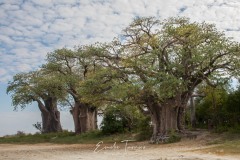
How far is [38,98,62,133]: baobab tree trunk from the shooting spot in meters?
41.2

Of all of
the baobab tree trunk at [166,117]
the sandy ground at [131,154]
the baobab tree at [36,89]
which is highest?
the baobab tree at [36,89]

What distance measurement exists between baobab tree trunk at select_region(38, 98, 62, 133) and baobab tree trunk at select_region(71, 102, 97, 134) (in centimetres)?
532

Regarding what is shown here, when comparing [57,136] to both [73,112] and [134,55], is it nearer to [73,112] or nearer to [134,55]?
[73,112]

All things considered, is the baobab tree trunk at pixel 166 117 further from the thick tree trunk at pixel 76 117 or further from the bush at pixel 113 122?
the thick tree trunk at pixel 76 117

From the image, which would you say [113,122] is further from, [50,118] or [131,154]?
[131,154]

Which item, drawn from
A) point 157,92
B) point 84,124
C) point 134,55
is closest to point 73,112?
point 84,124

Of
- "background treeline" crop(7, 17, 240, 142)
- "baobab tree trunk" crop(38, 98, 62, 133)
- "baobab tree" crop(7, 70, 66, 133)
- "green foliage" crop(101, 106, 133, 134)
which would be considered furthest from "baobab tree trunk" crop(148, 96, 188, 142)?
"baobab tree trunk" crop(38, 98, 62, 133)

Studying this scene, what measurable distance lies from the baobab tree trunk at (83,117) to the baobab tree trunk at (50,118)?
17.5 feet

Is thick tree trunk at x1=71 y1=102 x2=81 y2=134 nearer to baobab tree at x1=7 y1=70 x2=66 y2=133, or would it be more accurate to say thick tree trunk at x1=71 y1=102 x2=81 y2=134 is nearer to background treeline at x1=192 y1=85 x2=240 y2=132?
baobab tree at x1=7 y1=70 x2=66 y2=133

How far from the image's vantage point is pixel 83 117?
35.4 meters

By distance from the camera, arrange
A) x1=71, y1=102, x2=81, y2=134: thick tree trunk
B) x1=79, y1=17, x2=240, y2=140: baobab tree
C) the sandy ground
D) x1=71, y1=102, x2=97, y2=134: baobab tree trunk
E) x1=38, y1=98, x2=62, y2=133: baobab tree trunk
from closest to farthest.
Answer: the sandy ground → x1=79, y1=17, x2=240, y2=140: baobab tree → x1=71, y1=102, x2=97, y2=134: baobab tree trunk → x1=71, y1=102, x2=81, y2=134: thick tree trunk → x1=38, y1=98, x2=62, y2=133: baobab tree trunk

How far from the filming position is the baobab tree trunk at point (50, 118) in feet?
135

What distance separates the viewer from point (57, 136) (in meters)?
35.1

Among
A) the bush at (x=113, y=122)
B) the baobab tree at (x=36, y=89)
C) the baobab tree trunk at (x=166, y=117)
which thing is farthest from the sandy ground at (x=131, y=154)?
the baobab tree at (x=36, y=89)
